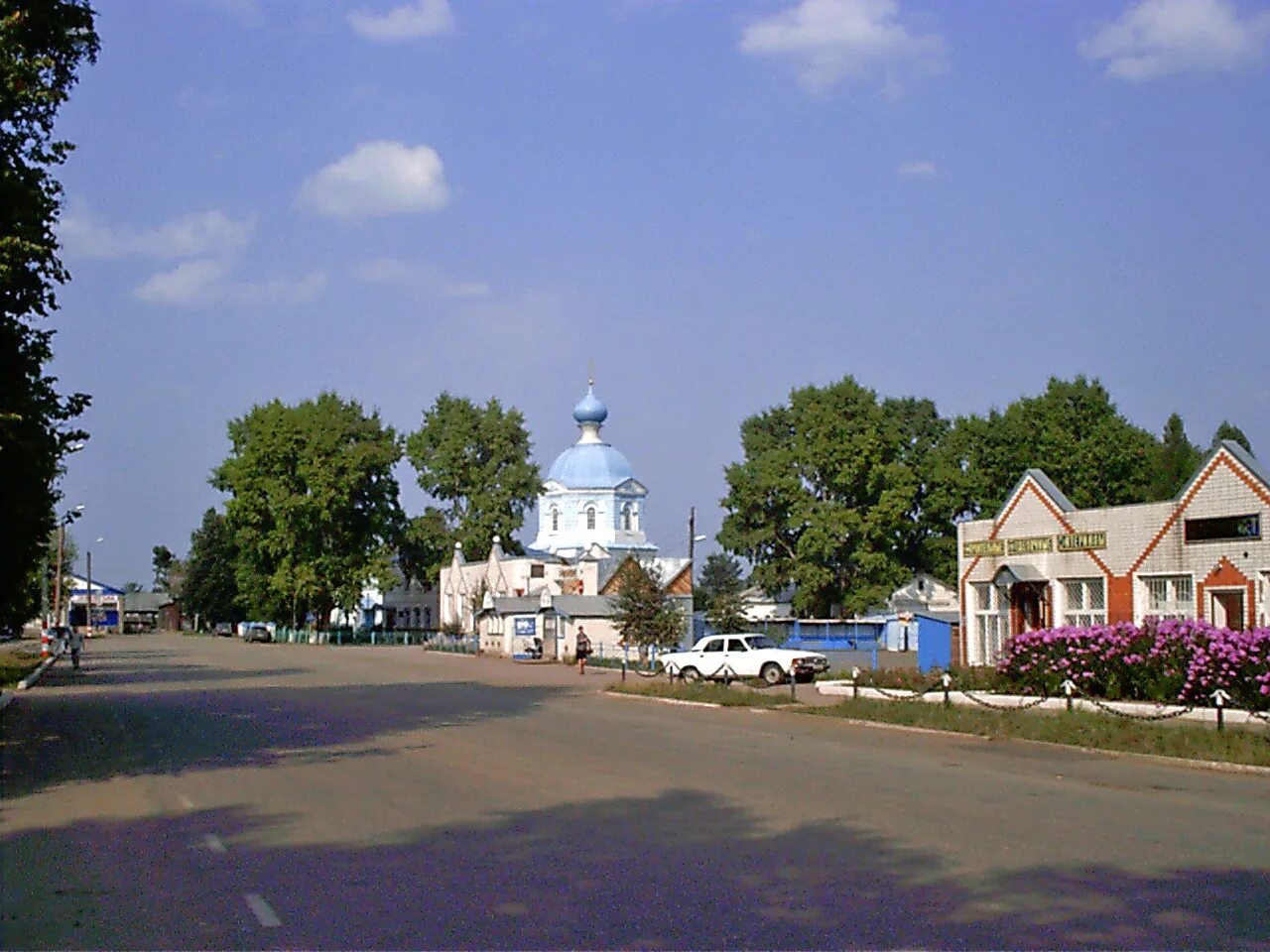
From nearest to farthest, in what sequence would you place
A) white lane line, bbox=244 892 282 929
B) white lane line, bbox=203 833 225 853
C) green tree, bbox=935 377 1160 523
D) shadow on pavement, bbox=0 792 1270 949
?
1. shadow on pavement, bbox=0 792 1270 949
2. white lane line, bbox=244 892 282 929
3. white lane line, bbox=203 833 225 853
4. green tree, bbox=935 377 1160 523

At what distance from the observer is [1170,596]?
34.1m

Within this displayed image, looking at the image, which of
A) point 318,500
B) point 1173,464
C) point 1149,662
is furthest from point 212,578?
point 1149,662

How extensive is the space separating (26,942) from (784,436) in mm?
81646

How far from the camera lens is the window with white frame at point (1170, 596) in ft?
110

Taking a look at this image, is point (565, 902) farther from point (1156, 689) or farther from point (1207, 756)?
point (1156, 689)

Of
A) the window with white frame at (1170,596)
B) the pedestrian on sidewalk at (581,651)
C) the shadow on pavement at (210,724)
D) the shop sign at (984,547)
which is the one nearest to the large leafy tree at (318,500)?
the pedestrian on sidewalk at (581,651)

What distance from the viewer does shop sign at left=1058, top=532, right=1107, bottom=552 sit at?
36.1m

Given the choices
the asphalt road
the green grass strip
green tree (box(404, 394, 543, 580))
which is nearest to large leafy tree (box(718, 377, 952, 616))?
green tree (box(404, 394, 543, 580))

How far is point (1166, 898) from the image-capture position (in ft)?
31.0

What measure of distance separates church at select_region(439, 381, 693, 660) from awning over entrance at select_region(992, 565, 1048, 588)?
66.7 feet

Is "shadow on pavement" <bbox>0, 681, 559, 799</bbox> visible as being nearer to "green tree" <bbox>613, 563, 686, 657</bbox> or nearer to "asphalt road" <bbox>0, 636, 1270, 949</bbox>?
"asphalt road" <bbox>0, 636, 1270, 949</bbox>

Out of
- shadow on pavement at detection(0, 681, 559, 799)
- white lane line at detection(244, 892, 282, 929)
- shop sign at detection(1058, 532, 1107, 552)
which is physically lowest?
shadow on pavement at detection(0, 681, 559, 799)

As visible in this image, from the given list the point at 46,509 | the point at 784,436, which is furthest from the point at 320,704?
the point at 784,436

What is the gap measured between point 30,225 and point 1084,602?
27.1 meters
